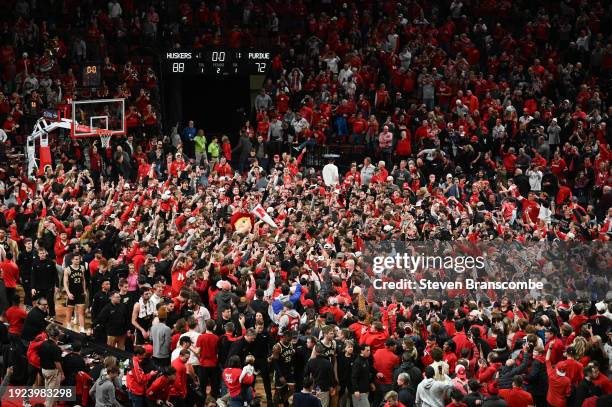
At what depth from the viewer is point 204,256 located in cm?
1689

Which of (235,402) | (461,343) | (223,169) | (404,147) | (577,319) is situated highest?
(404,147)

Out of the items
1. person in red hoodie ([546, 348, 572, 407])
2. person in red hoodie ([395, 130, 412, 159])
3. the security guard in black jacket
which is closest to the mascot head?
the security guard in black jacket

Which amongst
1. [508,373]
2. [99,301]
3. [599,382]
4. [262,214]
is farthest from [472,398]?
[262,214]

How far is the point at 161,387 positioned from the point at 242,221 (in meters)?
7.49

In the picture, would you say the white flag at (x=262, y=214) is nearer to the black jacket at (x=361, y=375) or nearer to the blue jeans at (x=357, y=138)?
the black jacket at (x=361, y=375)

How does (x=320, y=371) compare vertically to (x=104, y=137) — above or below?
below

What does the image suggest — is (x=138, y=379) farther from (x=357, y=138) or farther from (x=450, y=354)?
(x=357, y=138)

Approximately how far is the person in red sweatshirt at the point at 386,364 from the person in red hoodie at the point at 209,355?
2165 millimetres

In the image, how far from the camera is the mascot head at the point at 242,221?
1961cm

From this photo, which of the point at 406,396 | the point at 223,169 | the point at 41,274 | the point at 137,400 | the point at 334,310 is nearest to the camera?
the point at 406,396

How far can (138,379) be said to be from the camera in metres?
12.6

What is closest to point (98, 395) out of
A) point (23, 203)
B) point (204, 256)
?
point (204, 256)

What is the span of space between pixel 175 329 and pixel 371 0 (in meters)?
20.1

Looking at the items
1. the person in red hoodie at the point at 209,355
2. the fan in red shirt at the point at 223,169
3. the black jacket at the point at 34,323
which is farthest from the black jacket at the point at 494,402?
the fan in red shirt at the point at 223,169
